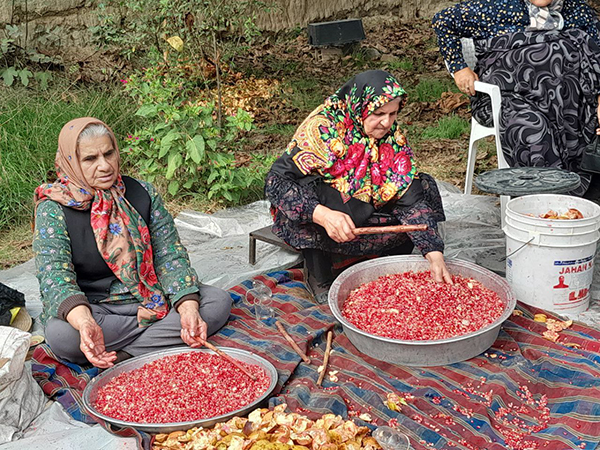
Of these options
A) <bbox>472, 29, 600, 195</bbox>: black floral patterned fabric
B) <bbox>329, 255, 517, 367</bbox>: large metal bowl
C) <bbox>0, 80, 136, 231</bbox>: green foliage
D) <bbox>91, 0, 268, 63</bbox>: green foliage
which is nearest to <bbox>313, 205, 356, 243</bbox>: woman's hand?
<bbox>329, 255, 517, 367</bbox>: large metal bowl

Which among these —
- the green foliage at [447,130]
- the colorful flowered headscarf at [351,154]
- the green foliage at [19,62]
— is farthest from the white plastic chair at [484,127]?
the green foliage at [19,62]

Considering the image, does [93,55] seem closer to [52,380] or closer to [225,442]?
[52,380]

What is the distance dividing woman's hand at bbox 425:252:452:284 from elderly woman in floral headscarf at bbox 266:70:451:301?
4 cm

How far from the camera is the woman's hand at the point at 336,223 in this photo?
2855mm

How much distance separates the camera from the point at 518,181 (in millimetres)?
3227

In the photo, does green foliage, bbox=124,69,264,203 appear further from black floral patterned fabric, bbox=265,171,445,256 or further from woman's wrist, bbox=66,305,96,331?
woman's wrist, bbox=66,305,96,331

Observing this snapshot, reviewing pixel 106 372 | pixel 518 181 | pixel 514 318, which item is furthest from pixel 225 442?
pixel 518 181

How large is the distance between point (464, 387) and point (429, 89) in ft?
15.9

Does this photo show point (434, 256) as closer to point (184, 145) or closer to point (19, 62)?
point (184, 145)

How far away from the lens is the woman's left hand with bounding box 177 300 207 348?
2.74 meters

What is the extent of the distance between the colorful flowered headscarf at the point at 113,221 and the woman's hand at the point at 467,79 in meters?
2.22

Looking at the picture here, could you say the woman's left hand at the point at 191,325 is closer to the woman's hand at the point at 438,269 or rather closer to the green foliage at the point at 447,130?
the woman's hand at the point at 438,269

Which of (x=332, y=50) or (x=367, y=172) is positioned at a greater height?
(x=332, y=50)

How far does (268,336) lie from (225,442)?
0.84 meters
